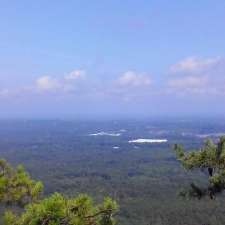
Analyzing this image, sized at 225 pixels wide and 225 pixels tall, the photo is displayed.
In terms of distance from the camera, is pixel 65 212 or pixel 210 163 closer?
pixel 65 212

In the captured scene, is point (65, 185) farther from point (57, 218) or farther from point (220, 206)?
point (57, 218)

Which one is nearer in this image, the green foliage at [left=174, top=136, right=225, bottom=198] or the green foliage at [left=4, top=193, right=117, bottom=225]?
the green foliage at [left=4, top=193, right=117, bottom=225]

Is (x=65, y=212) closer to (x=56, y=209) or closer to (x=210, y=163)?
(x=56, y=209)

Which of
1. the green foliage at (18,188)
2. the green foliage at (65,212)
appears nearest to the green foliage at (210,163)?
the green foliage at (18,188)

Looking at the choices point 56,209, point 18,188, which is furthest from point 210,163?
point 56,209

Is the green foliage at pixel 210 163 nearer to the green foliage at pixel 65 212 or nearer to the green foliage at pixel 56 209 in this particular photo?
the green foliage at pixel 56 209

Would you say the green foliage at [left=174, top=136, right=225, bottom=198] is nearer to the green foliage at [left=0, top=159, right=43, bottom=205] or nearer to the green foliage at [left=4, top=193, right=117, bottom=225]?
the green foliage at [left=0, top=159, right=43, bottom=205]

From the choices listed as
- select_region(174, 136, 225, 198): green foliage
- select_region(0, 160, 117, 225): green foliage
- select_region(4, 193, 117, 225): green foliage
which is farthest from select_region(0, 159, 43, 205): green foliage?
select_region(174, 136, 225, 198): green foliage

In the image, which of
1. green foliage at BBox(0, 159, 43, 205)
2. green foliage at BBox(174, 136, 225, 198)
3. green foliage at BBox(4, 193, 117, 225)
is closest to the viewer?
green foliage at BBox(4, 193, 117, 225)
